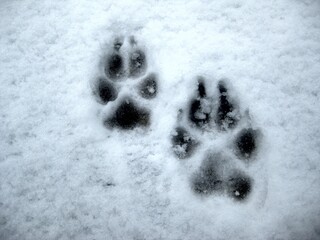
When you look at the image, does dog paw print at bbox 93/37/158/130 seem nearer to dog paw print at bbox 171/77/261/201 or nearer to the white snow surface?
the white snow surface

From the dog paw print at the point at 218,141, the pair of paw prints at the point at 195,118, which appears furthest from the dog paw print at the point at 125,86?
the dog paw print at the point at 218,141

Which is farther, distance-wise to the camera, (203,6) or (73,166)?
(203,6)

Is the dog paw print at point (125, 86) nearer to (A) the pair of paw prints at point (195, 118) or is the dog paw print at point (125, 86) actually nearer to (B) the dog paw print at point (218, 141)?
(A) the pair of paw prints at point (195, 118)

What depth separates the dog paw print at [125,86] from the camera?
3.95ft

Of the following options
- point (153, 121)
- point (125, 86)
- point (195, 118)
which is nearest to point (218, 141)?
point (195, 118)

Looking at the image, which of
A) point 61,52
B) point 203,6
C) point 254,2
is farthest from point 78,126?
point 254,2

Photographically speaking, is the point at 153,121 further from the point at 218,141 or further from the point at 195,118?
the point at 218,141

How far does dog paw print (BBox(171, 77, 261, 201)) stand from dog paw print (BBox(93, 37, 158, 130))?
18 centimetres

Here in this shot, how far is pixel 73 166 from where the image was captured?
1.17 m

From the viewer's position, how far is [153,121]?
1.20 metres

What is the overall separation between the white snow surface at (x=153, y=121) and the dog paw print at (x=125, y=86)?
4cm

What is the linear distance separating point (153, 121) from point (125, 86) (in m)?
0.21

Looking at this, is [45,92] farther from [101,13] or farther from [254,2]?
[254,2]

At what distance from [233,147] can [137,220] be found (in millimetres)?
500
